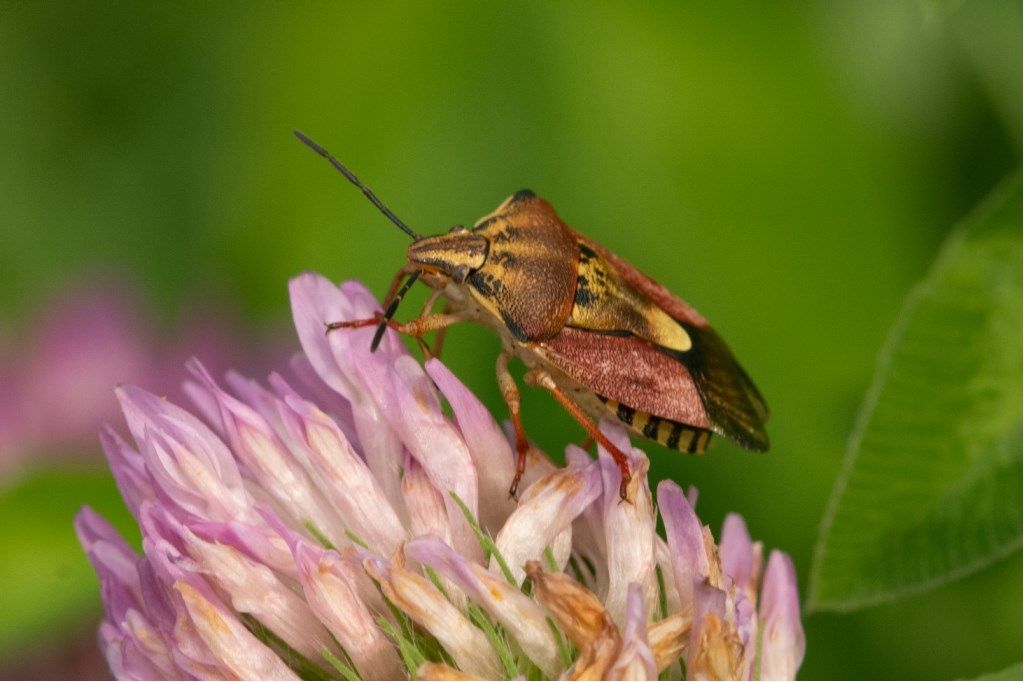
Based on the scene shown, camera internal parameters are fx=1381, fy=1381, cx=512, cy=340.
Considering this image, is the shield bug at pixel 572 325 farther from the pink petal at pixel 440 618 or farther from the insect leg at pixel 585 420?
the pink petal at pixel 440 618

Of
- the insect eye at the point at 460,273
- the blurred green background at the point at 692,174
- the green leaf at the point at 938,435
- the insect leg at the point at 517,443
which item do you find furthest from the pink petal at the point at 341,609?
the blurred green background at the point at 692,174

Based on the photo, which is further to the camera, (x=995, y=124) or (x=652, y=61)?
(x=652, y=61)

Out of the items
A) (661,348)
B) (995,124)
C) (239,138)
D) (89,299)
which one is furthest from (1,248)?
(995,124)

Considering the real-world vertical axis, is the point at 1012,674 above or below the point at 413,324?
below

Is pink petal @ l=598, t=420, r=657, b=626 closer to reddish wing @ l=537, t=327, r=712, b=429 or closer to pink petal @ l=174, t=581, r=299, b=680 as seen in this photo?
reddish wing @ l=537, t=327, r=712, b=429

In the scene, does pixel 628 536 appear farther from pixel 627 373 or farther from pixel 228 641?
pixel 228 641

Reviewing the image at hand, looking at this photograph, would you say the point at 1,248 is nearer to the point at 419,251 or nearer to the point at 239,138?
the point at 239,138

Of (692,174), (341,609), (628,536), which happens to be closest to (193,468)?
(341,609)
